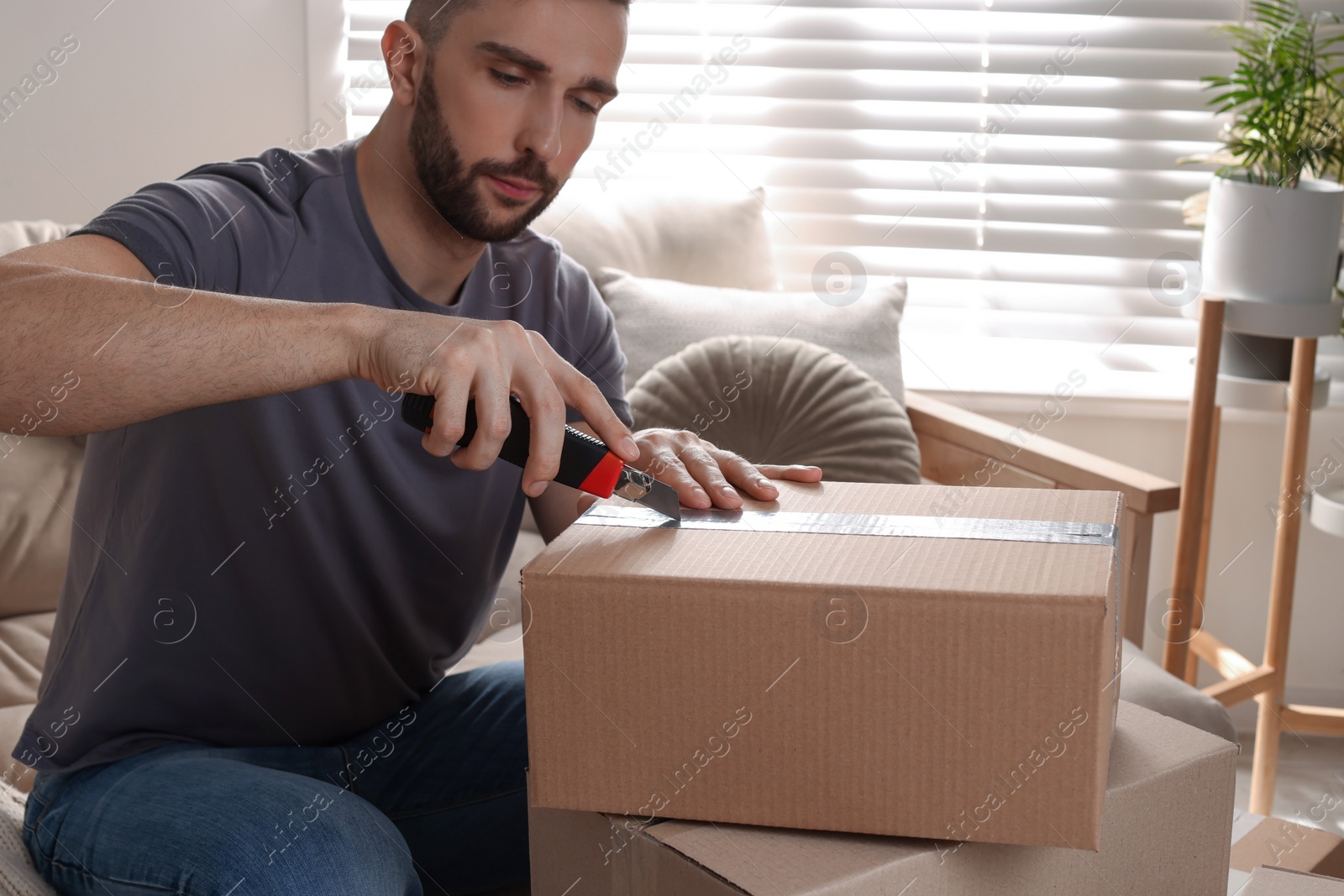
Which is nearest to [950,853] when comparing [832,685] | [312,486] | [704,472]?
[832,685]

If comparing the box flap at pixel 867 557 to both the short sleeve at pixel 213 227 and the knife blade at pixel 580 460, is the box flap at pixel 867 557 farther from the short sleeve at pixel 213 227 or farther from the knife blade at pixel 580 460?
the short sleeve at pixel 213 227

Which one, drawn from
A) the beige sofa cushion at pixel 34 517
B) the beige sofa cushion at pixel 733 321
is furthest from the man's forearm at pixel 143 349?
the beige sofa cushion at pixel 733 321

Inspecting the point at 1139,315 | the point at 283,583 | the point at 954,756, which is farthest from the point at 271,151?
the point at 1139,315

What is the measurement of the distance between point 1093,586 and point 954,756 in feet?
0.40

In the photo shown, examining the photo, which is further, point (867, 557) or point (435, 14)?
point (435, 14)

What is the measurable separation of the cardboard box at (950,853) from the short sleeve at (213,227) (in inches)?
21.2

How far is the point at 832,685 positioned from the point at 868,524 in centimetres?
14

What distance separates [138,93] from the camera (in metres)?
2.01

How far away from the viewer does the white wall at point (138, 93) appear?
1960 mm

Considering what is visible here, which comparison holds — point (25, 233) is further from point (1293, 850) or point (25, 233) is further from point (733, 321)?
point (1293, 850)

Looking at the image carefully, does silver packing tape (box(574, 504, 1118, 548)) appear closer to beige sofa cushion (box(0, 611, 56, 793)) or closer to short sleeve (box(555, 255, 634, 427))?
short sleeve (box(555, 255, 634, 427))

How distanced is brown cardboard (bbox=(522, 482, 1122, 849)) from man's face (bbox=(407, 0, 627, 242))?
1.71 feet

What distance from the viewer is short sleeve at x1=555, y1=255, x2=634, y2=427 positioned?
1.25 m

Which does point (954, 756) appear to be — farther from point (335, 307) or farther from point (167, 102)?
point (167, 102)
